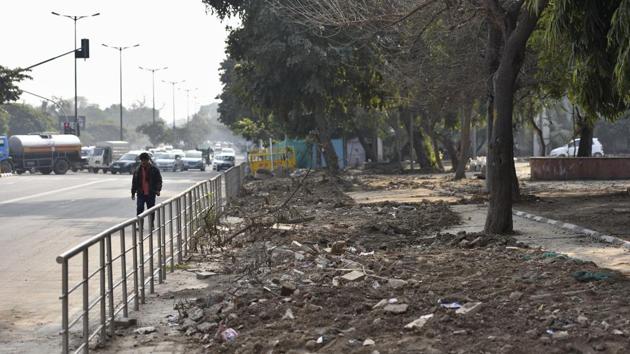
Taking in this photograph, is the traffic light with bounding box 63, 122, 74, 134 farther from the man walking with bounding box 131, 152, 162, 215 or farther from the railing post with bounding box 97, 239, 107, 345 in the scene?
the railing post with bounding box 97, 239, 107, 345

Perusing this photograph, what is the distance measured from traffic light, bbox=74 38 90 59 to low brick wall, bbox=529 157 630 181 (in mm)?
20645

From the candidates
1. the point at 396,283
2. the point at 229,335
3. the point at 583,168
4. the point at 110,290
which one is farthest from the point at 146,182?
the point at 583,168

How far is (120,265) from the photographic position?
1040 centimetres

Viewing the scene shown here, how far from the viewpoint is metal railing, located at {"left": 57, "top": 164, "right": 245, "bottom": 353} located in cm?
742

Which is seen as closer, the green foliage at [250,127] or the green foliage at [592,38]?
the green foliage at [592,38]

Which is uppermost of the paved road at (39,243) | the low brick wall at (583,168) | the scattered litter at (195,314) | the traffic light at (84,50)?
the traffic light at (84,50)

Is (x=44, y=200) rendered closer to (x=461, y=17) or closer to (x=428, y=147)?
(x=461, y=17)

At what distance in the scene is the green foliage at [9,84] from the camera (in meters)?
53.8

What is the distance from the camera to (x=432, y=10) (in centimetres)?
2109

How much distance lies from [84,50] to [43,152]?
23.5 meters

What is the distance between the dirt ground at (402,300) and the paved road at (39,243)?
1.27m

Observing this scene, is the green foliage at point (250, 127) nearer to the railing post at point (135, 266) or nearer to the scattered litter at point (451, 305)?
the railing post at point (135, 266)

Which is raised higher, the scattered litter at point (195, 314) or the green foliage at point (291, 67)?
→ the green foliage at point (291, 67)

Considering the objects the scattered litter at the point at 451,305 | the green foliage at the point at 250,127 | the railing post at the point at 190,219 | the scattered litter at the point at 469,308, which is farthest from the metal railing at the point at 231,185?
the green foliage at the point at 250,127
